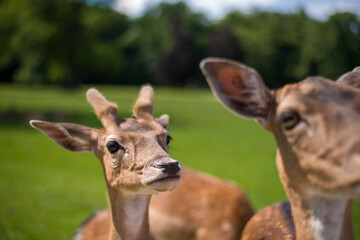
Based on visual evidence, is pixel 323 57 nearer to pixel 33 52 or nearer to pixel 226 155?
pixel 226 155

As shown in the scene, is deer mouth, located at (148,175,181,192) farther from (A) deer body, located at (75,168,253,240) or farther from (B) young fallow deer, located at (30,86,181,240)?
(A) deer body, located at (75,168,253,240)

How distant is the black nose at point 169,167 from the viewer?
10.3ft

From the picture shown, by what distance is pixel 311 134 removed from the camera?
7.55ft

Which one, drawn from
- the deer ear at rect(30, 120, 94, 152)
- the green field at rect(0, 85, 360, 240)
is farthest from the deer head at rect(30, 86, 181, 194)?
the green field at rect(0, 85, 360, 240)

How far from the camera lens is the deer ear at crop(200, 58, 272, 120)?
2629 millimetres

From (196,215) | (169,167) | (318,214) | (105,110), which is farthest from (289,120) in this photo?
(196,215)

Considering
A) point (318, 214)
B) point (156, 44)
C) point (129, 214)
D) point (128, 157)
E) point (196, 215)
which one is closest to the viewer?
point (318, 214)

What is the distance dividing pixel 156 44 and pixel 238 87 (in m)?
82.3

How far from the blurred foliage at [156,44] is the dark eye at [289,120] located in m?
1.92

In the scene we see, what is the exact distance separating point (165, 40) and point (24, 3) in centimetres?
5083

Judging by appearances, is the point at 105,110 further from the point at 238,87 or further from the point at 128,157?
the point at 238,87

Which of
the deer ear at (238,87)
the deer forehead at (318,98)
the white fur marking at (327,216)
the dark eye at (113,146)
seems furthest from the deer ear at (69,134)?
the white fur marking at (327,216)

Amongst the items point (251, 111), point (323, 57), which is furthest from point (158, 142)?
point (323, 57)

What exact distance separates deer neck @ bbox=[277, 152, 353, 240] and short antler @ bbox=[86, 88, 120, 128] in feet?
6.09
